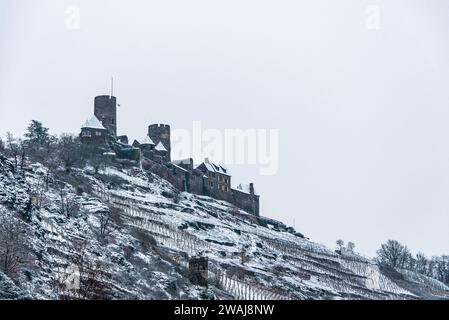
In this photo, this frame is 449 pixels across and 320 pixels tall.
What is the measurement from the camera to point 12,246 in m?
45.8

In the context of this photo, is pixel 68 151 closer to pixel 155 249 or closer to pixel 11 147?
pixel 11 147

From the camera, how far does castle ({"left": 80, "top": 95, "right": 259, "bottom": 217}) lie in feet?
290

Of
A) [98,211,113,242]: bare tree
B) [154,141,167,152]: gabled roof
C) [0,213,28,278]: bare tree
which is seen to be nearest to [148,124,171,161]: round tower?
[154,141,167,152]: gabled roof

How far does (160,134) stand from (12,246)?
5313 centimetres

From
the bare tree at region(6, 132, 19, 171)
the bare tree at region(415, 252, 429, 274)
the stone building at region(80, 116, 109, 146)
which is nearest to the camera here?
the bare tree at region(6, 132, 19, 171)

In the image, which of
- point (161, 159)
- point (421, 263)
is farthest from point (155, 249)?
point (421, 263)

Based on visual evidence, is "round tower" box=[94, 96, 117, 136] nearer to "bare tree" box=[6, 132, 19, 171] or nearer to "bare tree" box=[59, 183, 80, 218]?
"bare tree" box=[6, 132, 19, 171]

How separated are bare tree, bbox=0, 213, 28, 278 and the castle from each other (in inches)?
1437

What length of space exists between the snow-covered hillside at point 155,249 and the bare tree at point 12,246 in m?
0.42

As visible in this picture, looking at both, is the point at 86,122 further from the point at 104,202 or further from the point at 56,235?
the point at 56,235

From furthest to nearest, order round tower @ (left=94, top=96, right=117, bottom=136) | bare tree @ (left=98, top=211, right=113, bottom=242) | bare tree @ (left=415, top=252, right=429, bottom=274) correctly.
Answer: bare tree @ (left=415, top=252, right=429, bottom=274) → round tower @ (left=94, top=96, right=117, bottom=136) → bare tree @ (left=98, top=211, right=113, bottom=242)

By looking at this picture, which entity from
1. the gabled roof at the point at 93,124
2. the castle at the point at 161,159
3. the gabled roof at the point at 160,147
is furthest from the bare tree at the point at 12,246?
the gabled roof at the point at 160,147

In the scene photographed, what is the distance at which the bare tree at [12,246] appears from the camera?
41562mm
